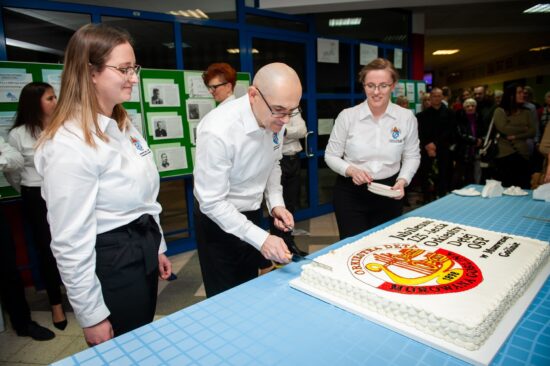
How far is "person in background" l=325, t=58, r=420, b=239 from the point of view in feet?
6.63

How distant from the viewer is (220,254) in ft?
5.10

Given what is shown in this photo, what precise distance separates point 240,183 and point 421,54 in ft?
19.5

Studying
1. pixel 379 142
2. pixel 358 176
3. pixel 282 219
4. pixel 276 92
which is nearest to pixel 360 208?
pixel 358 176

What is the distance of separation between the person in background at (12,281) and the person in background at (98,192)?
1.54m

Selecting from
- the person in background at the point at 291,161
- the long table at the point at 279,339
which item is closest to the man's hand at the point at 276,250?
the long table at the point at 279,339

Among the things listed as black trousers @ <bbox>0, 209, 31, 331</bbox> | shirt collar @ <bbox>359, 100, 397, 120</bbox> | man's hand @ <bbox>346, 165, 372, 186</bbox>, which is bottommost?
black trousers @ <bbox>0, 209, 31, 331</bbox>

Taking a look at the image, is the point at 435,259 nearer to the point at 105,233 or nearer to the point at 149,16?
the point at 105,233

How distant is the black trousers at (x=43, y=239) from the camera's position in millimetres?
2408

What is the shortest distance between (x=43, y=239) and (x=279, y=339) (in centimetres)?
223

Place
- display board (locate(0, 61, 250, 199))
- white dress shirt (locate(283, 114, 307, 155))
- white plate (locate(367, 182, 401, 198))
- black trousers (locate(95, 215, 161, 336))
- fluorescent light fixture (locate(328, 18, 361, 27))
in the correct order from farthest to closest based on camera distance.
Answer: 1. fluorescent light fixture (locate(328, 18, 361, 27))
2. white dress shirt (locate(283, 114, 307, 155))
3. display board (locate(0, 61, 250, 199))
4. white plate (locate(367, 182, 401, 198))
5. black trousers (locate(95, 215, 161, 336))

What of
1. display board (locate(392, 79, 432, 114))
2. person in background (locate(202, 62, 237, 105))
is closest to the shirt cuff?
person in background (locate(202, 62, 237, 105))

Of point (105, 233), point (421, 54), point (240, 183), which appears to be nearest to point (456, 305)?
point (240, 183)

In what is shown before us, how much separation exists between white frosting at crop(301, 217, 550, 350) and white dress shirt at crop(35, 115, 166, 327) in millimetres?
654

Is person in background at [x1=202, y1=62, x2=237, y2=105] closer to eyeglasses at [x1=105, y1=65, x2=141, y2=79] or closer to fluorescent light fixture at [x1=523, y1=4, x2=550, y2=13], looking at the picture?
eyeglasses at [x1=105, y1=65, x2=141, y2=79]
